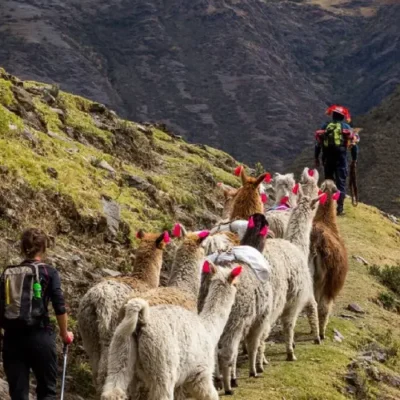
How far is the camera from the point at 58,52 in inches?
5768

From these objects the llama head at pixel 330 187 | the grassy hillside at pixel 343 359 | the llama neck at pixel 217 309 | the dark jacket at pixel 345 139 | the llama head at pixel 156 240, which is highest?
the dark jacket at pixel 345 139

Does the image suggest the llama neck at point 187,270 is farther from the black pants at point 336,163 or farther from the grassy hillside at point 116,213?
the black pants at point 336,163

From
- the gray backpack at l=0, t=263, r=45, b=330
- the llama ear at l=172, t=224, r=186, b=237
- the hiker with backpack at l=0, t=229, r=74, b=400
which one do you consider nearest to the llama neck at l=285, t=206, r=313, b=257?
the llama ear at l=172, t=224, r=186, b=237

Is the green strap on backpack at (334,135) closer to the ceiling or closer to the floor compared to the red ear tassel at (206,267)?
closer to the ceiling

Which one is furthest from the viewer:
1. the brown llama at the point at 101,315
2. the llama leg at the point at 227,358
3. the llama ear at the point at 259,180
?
the llama ear at the point at 259,180

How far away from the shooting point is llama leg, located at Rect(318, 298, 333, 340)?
8570 millimetres

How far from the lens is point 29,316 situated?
4.67m

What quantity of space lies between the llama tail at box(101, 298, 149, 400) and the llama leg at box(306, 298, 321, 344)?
3555 mm

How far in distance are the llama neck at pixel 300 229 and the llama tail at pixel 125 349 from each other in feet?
12.0

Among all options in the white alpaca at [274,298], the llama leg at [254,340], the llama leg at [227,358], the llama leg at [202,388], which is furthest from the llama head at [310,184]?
the llama leg at [202,388]

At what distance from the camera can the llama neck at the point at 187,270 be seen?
250 inches

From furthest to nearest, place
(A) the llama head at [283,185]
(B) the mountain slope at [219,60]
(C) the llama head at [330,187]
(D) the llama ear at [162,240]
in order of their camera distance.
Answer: (B) the mountain slope at [219,60]
(A) the llama head at [283,185]
(C) the llama head at [330,187]
(D) the llama ear at [162,240]

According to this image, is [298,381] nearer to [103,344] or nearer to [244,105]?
[103,344]

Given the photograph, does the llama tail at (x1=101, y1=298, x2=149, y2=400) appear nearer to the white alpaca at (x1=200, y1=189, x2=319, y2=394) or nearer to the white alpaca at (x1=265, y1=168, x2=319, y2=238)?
the white alpaca at (x1=200, y1=189, x2=319, y2=394)
